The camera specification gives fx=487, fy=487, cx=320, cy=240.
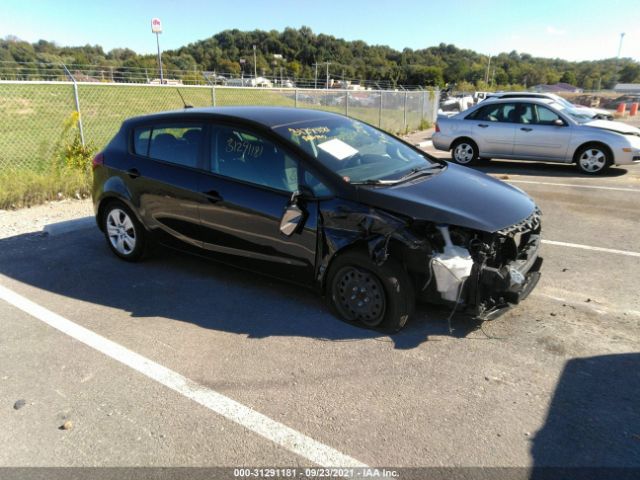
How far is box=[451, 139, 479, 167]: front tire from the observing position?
11.6 m

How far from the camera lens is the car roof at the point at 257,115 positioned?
4441mm

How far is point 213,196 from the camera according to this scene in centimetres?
444

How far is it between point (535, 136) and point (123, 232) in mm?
9074

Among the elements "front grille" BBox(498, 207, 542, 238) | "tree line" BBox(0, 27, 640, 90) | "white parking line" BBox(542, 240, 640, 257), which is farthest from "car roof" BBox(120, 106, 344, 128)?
"tree line" BBox(0, 27, 640, 90)

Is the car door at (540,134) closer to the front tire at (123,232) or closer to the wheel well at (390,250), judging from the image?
the wheel well at (390,250)

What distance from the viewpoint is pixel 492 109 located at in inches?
445

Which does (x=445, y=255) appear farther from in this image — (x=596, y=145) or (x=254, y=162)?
(x=596, y=145)

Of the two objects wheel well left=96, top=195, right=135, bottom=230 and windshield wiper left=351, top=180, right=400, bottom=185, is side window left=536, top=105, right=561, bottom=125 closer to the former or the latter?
windshield wiper left=351, top=180, right=400, bottom=185

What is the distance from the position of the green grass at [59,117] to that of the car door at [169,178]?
3.55 m

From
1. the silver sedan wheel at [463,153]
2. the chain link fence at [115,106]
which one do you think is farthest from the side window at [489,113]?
the chain link fence at [115,106]

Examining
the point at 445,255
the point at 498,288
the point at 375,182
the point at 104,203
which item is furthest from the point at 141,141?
the point at 498,288

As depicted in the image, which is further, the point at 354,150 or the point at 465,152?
the point at 465,152

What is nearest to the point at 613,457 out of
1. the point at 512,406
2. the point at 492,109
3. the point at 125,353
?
the point at 512,406

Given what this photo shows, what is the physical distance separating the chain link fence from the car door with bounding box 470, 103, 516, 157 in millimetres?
4853
